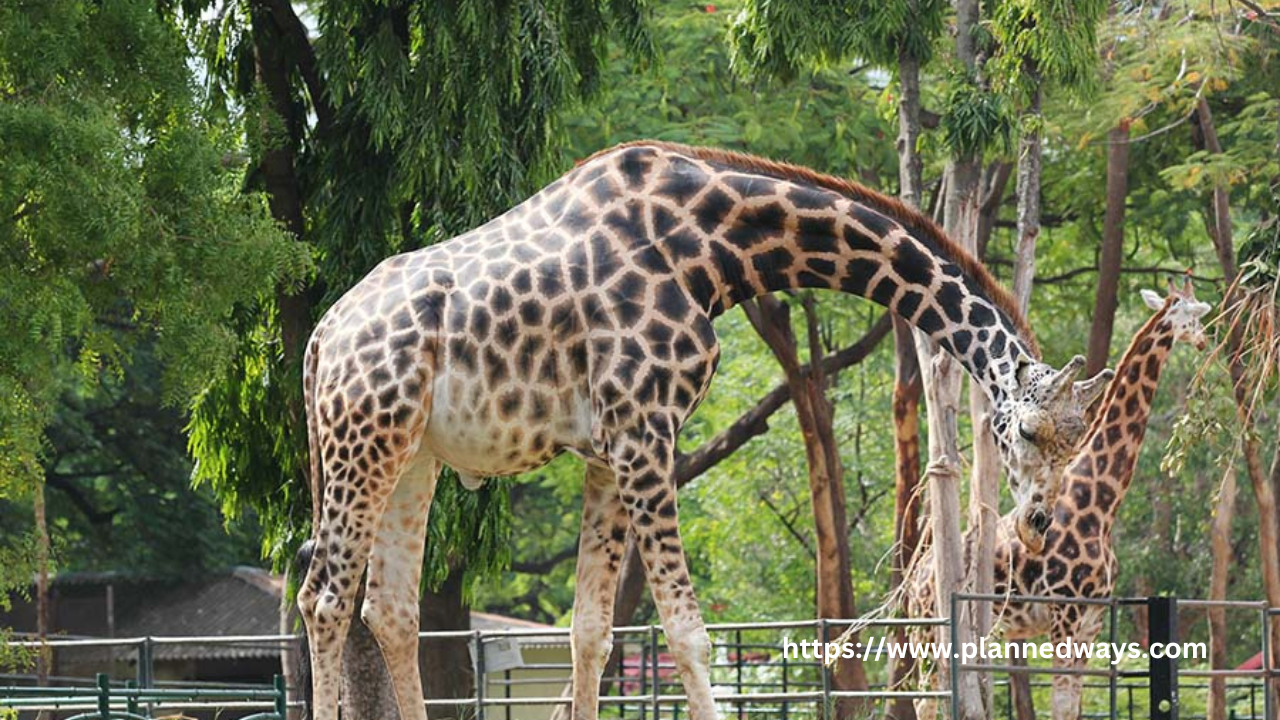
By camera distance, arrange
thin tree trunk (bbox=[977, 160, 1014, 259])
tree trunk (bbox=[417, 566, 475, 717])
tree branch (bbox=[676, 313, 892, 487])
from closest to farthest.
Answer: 1. tree trunk (bbox=[417, 566, 475, 717])
2. thin tree trunk (bbox=[977, 160, 1014, 259])
3. tree branch (bbox=[676, 313, 892, 487])

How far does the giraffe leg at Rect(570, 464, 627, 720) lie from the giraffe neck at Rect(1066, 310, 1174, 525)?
4808 mm

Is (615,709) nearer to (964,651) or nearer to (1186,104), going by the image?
(1186,104)

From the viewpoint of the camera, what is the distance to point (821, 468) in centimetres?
2061

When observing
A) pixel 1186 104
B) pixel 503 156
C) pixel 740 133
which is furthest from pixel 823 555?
pixel 503 156

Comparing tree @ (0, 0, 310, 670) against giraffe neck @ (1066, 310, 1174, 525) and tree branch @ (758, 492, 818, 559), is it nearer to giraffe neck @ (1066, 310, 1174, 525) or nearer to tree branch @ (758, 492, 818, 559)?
giraffe neck @ (1066, 310, 1174, 525)

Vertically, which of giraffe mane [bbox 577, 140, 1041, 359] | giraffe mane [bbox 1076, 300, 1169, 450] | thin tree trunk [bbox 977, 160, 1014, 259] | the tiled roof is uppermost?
thin tree trunk [bbox 977, 160, 1014, 259]

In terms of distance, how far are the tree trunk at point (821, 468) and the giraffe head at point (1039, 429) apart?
11.4m

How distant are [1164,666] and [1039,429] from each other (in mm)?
2000

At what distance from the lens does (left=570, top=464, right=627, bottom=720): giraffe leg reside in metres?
8.84

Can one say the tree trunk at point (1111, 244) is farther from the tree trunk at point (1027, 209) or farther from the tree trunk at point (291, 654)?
the tree trunk at point (291, 654)

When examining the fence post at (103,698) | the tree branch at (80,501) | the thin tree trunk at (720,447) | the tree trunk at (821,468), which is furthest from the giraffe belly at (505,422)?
the tree branch at (80,501)

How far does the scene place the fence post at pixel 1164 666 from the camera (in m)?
9.60

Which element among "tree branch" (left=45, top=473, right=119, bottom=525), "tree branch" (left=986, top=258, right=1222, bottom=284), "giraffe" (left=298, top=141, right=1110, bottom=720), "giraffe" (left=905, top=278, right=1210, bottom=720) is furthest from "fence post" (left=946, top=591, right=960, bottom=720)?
"tree branch" (left=45, top=473, right=119, bottom=525)

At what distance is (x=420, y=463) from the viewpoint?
9.06 meters
